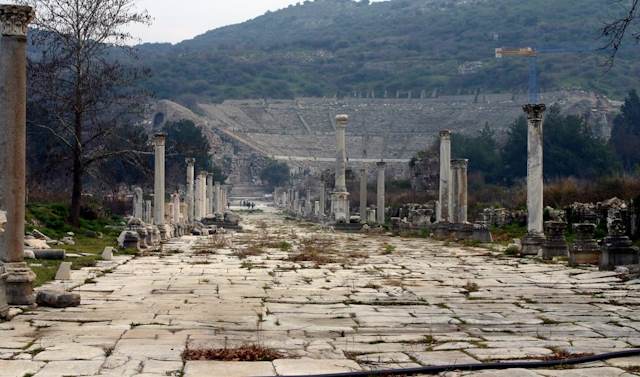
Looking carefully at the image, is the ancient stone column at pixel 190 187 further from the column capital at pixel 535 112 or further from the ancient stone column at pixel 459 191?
the column capital at pixel 535 112

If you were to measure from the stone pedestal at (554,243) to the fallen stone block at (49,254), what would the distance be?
387 inches

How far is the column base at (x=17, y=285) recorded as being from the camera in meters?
11.4

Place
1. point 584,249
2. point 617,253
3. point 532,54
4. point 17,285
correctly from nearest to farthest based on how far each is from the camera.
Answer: point 17,285 → point 617,253 → point 584,249 → point 532,54

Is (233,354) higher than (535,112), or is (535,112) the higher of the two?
(535,112)

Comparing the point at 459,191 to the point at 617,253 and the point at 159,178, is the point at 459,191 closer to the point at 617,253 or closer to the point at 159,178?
the point at 159,178

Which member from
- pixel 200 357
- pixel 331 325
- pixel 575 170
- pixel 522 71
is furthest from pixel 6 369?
pixel 522 71

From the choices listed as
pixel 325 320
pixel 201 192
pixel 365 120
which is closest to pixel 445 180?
pixel 201 192

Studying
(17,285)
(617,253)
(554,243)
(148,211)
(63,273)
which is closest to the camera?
(17,285)

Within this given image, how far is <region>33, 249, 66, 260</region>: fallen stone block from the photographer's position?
59.7 ft

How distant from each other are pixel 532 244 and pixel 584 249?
325 centimetres

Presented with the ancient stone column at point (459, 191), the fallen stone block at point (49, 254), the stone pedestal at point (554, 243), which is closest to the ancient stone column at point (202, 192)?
the ancient stone column at point (459, 191)

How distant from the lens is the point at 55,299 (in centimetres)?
1159

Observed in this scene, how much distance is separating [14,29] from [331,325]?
17.9 ft

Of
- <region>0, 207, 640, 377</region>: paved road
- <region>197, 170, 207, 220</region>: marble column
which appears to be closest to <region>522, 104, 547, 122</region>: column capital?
<region>0, 207, 640, 377</region>: paved road
